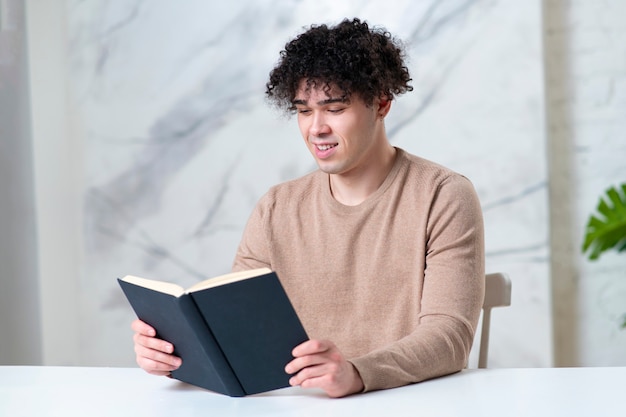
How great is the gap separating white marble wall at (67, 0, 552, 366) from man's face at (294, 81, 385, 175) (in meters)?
1.33

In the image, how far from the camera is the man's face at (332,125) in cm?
192

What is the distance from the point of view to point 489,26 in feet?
10.4

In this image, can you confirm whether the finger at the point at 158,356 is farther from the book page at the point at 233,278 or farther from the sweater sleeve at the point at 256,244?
the sweater sleeve at the point at 256,244

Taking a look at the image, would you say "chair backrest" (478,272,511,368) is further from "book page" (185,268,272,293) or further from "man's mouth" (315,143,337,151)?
"book page" (185,268,272,293)

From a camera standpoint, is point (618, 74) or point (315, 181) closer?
point (315, 181)

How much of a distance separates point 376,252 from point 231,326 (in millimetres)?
636

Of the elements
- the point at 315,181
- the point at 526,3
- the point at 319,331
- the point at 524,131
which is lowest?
the point at 319,331

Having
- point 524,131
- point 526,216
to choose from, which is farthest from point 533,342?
point 524,131

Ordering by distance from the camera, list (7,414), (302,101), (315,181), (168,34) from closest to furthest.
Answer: (7,414), (302,101), (315,181), (168,34)

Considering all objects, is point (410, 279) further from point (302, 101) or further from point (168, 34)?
point (168, 34)

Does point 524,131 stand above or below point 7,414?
above

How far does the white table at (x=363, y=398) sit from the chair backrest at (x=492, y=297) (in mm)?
395

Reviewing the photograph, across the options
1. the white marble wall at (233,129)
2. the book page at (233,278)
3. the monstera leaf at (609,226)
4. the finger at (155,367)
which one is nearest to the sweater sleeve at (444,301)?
the book page at (233,278)

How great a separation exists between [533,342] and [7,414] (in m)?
2.15
